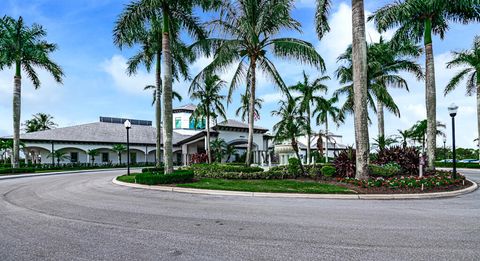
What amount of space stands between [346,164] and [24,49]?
98.8ft

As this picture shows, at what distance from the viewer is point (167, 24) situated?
17016 mm

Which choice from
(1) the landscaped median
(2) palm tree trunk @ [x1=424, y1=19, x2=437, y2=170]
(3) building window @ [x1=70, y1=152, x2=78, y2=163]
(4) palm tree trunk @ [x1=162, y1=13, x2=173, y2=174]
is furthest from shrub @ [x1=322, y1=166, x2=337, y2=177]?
(3) building window @ [x1=70, y1=152, x2=78, y2=163]

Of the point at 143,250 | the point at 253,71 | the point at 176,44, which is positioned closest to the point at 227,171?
the point at 253,71

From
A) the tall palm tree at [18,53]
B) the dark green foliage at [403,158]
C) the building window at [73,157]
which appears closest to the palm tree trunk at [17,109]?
the tall palm tree at [18,53]

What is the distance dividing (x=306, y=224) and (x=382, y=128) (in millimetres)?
22452

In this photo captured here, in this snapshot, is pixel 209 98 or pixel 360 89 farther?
pixel 209 98

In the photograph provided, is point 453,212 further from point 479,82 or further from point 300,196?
point 479,82

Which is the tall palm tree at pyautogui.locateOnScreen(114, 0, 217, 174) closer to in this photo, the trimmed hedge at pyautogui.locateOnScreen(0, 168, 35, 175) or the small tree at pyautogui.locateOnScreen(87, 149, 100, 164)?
the trimmed hedge at pyautogui.locateOnScreen(0, 168, 35, 175)

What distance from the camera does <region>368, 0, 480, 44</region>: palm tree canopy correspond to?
18.3 metres

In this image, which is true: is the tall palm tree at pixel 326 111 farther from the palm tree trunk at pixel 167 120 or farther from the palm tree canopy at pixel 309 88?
the palm tree trunk at pixel 167 120

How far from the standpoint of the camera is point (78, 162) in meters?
39.6

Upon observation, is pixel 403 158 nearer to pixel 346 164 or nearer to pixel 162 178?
pixel 346 164

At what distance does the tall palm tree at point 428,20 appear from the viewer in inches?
727

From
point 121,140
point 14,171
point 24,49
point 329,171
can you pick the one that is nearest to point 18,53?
point 24,49
